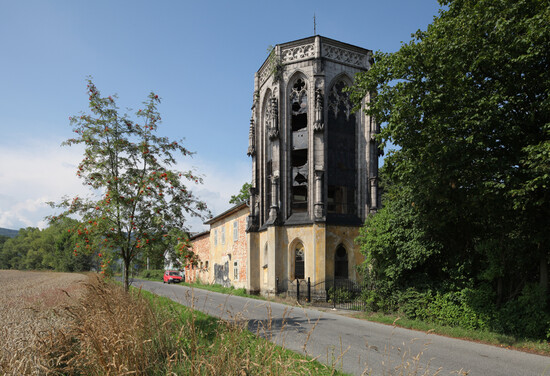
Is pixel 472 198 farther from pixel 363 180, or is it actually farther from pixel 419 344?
pixel 363 180

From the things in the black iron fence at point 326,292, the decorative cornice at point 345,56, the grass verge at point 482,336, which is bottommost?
the black iron fence at point 326,292

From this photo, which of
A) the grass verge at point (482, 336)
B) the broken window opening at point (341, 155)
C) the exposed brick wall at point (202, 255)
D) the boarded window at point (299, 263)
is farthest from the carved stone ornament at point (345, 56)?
the exposed brick wall at point (202, 255)

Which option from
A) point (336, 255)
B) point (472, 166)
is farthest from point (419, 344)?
point (336, 255)

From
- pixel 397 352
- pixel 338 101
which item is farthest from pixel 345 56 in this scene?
pixel 397 352

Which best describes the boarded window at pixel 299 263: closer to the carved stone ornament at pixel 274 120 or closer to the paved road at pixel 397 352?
the carved stone ornament at pixel 274 120

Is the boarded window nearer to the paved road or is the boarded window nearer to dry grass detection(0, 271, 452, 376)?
the paved road

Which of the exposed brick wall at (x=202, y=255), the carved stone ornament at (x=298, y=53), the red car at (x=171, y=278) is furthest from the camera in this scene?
the red car at (x=171, y=278)

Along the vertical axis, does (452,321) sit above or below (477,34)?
below

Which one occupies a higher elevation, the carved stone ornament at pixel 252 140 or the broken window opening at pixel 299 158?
the carved stone ornament at pixel 252 140

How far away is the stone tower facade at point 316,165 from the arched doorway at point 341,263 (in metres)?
0.06

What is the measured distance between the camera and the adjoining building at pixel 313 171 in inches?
908

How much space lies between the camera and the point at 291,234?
2373 centimetres

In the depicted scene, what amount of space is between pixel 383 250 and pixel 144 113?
10.0m

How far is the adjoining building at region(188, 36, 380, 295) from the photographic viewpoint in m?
Result: 23.1
